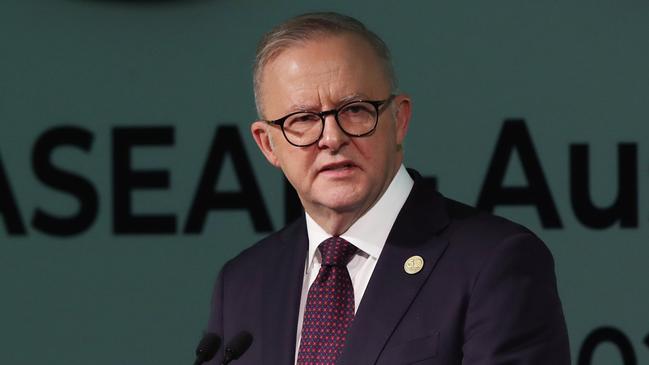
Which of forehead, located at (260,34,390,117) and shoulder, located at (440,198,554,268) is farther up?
forehead, located at (260,34,390,117)

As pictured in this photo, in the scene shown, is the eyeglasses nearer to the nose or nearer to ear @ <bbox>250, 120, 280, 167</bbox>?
the nose

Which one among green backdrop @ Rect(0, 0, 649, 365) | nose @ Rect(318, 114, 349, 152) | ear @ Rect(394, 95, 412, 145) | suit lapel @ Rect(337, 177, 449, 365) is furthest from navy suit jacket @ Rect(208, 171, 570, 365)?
green backdrop @ Rect(0, 0, 649, 365)

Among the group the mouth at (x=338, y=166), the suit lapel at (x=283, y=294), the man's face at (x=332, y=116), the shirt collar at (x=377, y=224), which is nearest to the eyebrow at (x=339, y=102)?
the man's face at (x=332, y=116)

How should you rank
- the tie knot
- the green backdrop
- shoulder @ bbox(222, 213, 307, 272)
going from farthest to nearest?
the green backdrop → shoulder @ bbox(222, 213, 307, 272) → the tie knot

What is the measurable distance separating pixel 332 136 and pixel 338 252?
0.25 metres

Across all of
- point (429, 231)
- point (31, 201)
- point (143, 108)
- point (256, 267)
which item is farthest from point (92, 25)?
point (429, 231)

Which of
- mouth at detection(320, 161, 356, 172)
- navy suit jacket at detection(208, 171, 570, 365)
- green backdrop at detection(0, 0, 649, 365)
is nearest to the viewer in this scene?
→ navy suit jacket at detection(208, 171, 570, 365)

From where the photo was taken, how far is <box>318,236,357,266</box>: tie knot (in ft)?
7.67

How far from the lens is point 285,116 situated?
2.28 m

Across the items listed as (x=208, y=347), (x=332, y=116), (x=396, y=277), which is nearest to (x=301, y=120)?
(x=332, y=116)

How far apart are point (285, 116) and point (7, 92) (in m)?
2.22

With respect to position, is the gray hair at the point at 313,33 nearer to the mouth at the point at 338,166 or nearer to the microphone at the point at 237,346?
the mouth at the point at 338,166

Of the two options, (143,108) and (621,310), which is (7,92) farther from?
(621,310)

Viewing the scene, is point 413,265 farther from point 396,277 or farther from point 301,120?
point 301,120
